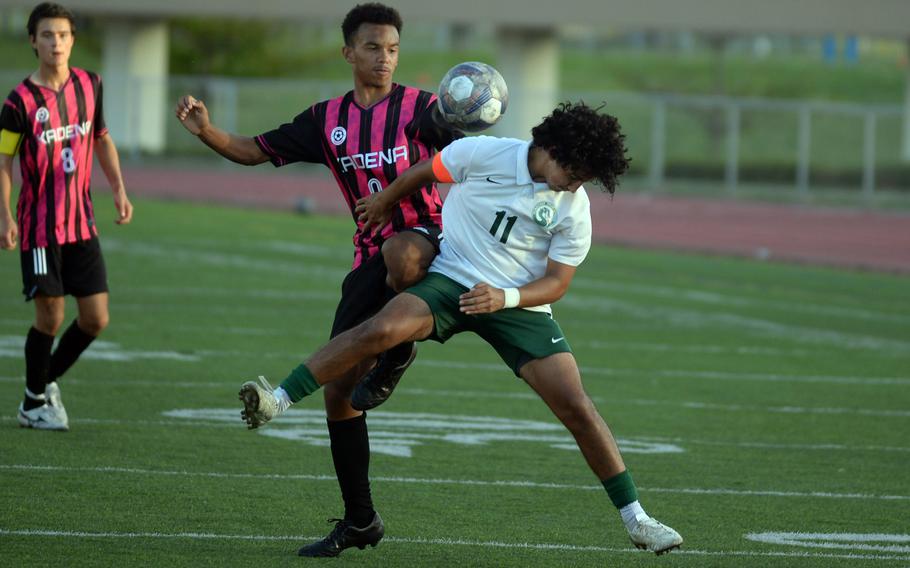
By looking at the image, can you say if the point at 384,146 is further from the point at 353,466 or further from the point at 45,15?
the point at 45,15

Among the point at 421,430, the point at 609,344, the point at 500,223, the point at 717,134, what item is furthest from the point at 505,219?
the point at 717,134

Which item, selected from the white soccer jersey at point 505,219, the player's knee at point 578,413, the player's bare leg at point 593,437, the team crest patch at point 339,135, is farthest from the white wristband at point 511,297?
the team crest patch at point 339,135

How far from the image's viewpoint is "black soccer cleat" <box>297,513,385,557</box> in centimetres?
620

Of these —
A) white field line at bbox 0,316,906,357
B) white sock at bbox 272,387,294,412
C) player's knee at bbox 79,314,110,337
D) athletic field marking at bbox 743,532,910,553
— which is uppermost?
white sock at bbox 272,387,294,412

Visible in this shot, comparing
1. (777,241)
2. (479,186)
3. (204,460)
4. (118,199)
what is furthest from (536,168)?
(777,241)

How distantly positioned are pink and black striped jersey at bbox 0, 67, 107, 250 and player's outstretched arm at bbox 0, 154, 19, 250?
3.1 inches

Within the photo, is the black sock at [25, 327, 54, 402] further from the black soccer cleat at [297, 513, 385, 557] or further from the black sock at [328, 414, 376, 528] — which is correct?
the black soccer cleat at [297, 513, 385, 557]

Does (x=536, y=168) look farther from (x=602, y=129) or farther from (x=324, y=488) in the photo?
(x=324, y=488)

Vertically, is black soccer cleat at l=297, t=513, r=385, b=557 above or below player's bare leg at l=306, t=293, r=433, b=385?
below

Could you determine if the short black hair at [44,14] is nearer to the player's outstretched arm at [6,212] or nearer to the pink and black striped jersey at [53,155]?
the pink and black striped jersey at [53,155]

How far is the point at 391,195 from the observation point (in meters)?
6.11

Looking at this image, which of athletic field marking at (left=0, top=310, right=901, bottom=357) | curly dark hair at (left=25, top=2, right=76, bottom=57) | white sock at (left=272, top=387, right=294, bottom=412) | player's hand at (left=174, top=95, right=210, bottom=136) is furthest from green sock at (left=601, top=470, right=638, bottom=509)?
athletic field marking at (left=0, top=310, right=901, bottom=357)

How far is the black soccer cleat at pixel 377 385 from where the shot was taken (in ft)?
20.4

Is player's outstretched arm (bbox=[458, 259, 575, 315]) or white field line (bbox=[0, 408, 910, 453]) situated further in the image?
white field line (bbox=[0, 408, 910, 453])
